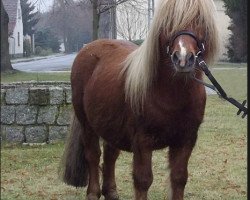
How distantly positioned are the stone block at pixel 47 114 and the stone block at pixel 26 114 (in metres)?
0.07

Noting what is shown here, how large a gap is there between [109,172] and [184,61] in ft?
7.60

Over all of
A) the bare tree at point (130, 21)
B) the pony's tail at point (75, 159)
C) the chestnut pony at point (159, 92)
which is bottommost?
the pony's tail at point (75, 159)

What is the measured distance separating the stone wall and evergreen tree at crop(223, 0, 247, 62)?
24256 millimetres

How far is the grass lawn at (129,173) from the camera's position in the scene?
5.97 m

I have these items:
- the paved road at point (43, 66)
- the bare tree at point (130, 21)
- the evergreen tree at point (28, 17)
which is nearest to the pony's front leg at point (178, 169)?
the evergreen tree at point (28, 17)

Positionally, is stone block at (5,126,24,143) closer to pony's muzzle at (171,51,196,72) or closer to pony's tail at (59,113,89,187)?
pony's tail at (59,113,89,187)

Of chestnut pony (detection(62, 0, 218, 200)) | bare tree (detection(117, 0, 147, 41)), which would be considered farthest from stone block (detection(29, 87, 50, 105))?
bare tree (detection(117, 0, 147, 41))

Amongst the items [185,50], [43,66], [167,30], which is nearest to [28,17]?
[43,66]

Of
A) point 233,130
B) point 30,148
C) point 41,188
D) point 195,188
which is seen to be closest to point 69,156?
point 41,188

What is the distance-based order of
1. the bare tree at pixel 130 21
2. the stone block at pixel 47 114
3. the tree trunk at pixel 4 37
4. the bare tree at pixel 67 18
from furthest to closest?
the bare tree at pixel 130 21
the bare tree at pixel 67 18
the stone block at pixel 47 114
the tree trunk at pixel 4 37

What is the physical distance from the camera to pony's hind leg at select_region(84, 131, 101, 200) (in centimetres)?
541

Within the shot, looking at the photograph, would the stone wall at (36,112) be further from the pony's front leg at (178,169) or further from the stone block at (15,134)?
the pony's front leg at (178,169)

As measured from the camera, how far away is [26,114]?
8047 mm

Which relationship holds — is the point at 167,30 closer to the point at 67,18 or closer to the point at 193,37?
the point at 193,37
